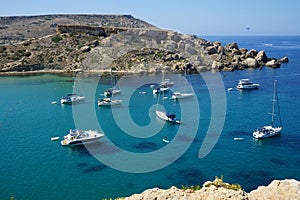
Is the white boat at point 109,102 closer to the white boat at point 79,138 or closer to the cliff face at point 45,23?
the white boat at point 79,138

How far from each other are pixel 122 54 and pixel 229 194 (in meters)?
86.3

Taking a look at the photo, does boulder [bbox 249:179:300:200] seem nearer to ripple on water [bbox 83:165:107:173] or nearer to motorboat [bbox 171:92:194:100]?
ripple on water [bbox 83:165:107:173]

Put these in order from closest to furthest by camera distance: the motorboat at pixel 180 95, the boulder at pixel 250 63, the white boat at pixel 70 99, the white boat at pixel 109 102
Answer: the white boat at pixel 109 102, the white boat at pixel 70 99, the motorboat at pixel 180 95, the boulder at pixel 250 63

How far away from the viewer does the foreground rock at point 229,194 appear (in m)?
10.5

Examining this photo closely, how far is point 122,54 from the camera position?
94.3m

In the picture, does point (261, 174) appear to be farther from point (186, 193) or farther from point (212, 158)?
point (186, 193)

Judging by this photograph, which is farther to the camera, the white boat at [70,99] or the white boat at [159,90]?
the white boat at [159,90]

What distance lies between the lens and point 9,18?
168000 mm

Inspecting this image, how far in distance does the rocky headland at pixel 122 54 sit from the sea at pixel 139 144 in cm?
2215

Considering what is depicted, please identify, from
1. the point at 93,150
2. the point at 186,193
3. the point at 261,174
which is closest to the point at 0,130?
the point at 93,150

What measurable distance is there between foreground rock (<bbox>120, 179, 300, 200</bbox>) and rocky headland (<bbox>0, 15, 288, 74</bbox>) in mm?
74564

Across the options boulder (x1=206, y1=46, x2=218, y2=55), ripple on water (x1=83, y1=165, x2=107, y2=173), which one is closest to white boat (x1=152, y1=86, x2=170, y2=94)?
ripple on water (x1=83, y1=165, x2=107, y2=173)

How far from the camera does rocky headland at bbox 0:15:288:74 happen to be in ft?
293

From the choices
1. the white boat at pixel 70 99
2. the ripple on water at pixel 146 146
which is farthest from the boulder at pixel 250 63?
the ripple on water at pixel 146 146
